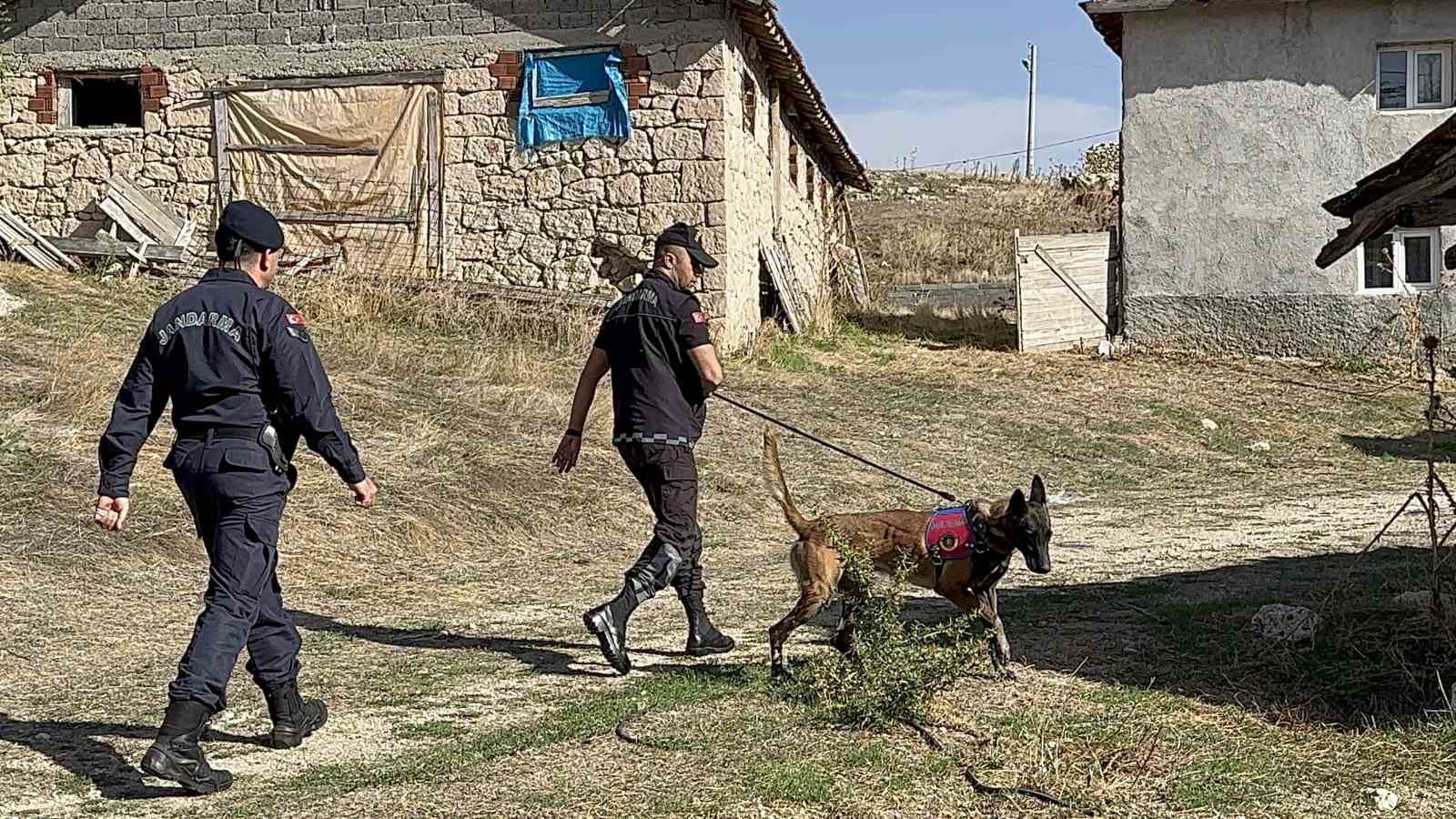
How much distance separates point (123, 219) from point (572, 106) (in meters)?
5.60

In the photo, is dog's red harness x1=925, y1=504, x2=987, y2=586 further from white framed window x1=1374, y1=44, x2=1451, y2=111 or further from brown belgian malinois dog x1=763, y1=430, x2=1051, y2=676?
white framed window x1=1374, y1=44, x2=1451, y2=111

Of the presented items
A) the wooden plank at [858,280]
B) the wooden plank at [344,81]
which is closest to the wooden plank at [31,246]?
the wooden plank at [344,81]

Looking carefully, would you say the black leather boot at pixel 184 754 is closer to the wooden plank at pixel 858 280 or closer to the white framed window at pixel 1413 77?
the white framed window at pixel 1413 77

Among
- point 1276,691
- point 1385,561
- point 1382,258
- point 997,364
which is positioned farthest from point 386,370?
point 1382,258

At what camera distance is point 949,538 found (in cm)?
608

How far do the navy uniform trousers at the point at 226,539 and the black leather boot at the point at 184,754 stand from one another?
47 mm

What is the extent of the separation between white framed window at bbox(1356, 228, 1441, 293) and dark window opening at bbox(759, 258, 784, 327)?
716 centimetres

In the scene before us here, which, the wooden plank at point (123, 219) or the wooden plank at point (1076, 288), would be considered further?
the wooden plank at point (1076, 288)

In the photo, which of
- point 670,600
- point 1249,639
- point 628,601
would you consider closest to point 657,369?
point 628,601

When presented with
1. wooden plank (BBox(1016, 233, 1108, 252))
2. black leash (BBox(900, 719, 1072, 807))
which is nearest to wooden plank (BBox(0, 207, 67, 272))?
wooden plank (BBox(1016, 233, 1108, 252))

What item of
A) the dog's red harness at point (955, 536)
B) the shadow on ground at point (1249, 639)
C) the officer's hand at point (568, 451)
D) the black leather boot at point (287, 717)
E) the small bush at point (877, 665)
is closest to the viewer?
the black leather boot at point (287, 717)

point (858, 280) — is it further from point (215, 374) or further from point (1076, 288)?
point (215, 374)

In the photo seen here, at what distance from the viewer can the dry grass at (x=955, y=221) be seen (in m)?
28.1

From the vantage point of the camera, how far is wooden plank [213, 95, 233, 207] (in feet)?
58.5
